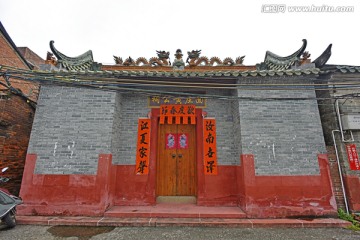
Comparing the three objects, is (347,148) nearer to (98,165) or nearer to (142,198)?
(142,198)

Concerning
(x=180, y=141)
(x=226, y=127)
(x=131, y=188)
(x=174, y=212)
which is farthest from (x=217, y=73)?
(x=131, y=188)

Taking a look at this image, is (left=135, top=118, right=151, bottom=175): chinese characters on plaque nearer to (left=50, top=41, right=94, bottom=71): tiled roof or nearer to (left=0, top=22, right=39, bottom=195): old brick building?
(left=50, top=41, right=94, bottom=71): tiled roof

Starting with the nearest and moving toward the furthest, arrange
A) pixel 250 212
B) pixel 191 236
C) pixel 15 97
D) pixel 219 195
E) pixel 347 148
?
pixel 191 236, pixel 250 212, pixel 347 148, pixel 219 195, pixel 15 97

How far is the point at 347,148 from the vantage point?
16.3 feet

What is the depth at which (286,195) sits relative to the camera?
469cm

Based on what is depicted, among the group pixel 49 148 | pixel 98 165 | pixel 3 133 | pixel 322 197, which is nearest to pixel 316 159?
pixel 322 197

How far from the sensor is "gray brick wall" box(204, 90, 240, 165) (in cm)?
548

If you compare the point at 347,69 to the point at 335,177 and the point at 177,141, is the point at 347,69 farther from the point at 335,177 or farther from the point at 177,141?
the point at 177,141

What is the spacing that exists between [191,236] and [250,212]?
1704mm

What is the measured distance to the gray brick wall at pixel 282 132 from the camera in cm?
485

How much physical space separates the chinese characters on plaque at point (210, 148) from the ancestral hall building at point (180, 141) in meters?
0.03

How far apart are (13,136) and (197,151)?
5676mm

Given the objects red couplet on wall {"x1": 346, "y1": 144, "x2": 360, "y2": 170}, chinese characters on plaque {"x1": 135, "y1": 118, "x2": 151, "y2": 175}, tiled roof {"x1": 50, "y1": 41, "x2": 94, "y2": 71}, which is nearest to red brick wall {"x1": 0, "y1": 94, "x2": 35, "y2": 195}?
tiled roof {"x1": 50, "y1": 41, "x2": 94, "y2": 71}

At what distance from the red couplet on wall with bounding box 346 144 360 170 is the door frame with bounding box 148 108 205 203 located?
3789mm
